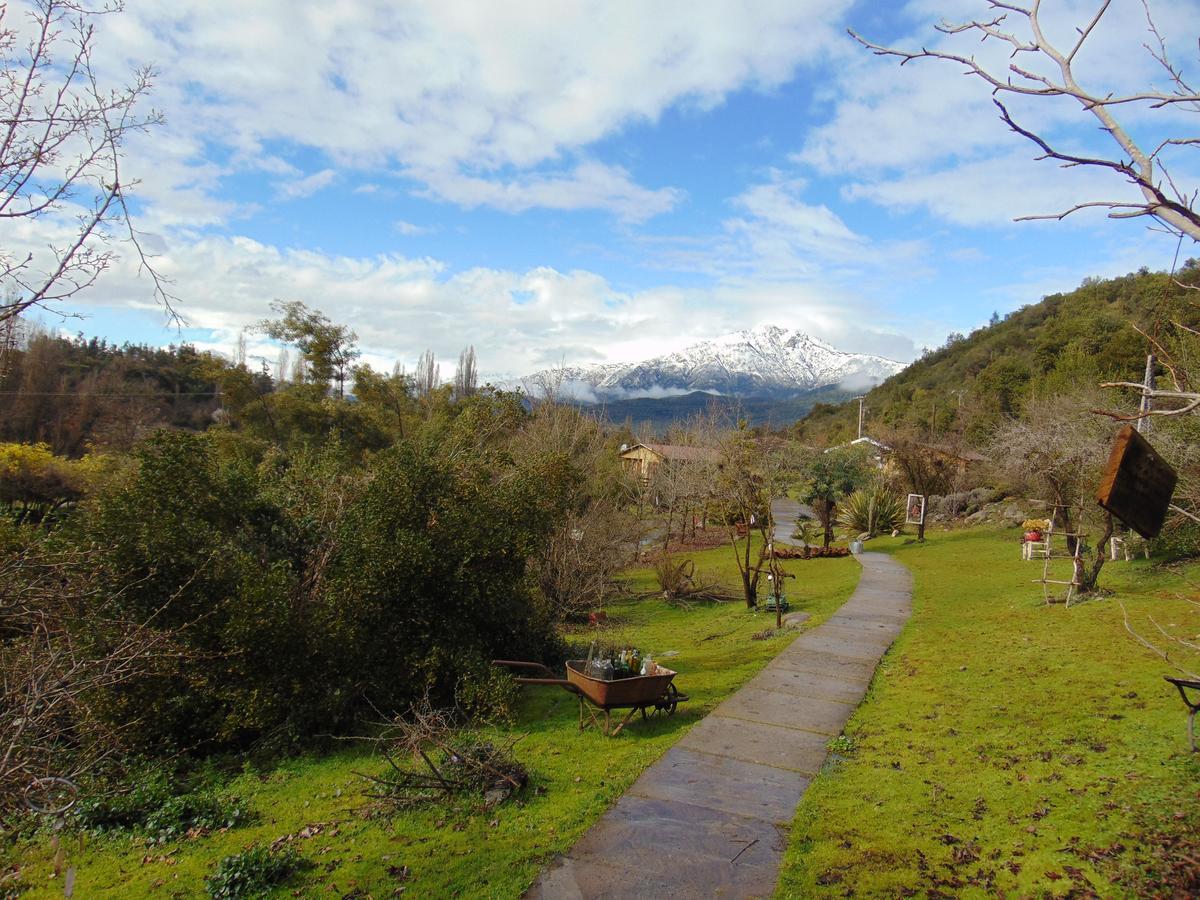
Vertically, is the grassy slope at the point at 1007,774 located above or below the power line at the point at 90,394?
A: below

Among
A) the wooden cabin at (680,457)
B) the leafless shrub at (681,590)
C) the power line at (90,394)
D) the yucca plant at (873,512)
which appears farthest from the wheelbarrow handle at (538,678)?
the power line at (90,394)

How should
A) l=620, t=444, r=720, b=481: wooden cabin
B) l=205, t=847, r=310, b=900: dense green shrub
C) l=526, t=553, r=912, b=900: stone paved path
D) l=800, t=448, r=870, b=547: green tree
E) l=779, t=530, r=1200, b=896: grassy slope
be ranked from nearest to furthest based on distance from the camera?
l=779, t=530, r=1200, b=896: grassy slope
l=526, t=553, r=912, b=900: stone paved path
l=205, t=847, r=310, b=900: dense green shrub
l=800, t=448, r=870, b=547: green tree
l=620, t=444, r=720, b=481: wooden cabin

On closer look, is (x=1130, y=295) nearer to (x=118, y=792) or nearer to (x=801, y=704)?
(x=801, y=704)

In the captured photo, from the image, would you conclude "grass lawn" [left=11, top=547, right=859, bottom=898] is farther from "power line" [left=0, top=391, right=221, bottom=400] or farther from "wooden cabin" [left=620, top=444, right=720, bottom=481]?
"power line" [left=0, top=391, right=221, bottom=400]

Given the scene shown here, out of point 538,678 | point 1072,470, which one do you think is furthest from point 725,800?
point 1072,470

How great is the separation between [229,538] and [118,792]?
123 inches

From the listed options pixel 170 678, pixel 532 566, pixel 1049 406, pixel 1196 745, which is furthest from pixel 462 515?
pixel 1049 406

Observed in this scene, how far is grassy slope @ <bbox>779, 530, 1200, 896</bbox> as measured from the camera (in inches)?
163

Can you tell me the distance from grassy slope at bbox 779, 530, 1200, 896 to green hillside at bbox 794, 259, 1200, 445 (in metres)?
7.00

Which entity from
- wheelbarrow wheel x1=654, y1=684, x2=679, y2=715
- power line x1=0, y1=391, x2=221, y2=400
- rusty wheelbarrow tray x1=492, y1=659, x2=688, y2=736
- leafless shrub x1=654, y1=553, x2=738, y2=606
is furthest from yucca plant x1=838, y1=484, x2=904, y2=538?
power line x1=0, y1=391, x2=221, y2=400

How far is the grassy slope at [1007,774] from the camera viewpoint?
4133 mm

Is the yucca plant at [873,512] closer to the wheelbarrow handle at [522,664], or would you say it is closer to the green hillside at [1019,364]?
the green hillside at [1019,364]

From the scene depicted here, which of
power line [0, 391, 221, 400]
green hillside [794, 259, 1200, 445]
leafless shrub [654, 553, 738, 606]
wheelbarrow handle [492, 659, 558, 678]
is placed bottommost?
leafless shrub [654, 553, 738, 606]

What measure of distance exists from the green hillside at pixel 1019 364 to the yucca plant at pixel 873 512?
755cm
